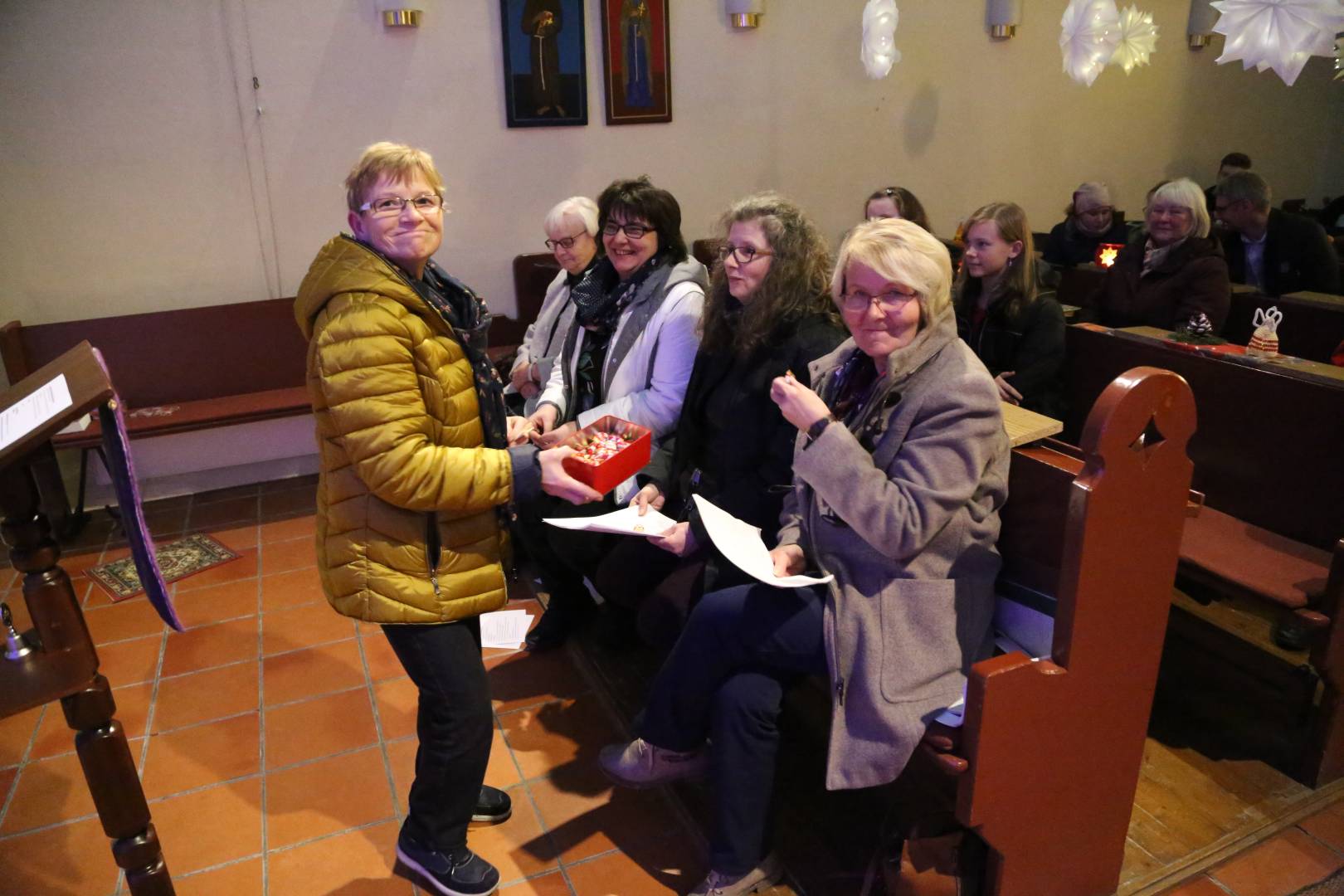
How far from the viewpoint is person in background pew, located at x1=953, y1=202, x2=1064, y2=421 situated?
331 centimetres

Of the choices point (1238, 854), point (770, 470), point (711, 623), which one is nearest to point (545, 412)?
point (770, 470)

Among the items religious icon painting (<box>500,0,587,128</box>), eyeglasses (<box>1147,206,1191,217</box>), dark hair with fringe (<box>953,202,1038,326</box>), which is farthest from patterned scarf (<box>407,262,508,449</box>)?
religious icon painting (<box>500,0,587,128</box>)

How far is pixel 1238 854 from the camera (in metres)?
2.28

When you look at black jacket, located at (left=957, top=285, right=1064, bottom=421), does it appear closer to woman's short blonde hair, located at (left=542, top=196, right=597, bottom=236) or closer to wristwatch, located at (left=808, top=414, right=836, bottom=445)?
woman's short blonde hair, located at (left=542, top=196, right=597, bottom=236)

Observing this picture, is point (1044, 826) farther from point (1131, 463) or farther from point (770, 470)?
point (770, 470)

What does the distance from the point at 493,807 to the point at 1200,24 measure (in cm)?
792

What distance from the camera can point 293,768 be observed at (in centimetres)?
271

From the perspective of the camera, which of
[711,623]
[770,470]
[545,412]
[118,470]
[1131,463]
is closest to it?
[118,470]

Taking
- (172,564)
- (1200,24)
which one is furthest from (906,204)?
(1200,24)

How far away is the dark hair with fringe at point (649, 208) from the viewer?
2.93 metres

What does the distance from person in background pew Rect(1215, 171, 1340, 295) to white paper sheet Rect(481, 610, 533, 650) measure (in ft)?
14.0

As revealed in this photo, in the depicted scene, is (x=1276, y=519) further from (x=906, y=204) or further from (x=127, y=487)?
(x=127, y=487)

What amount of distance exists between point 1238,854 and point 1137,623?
0.84 metres

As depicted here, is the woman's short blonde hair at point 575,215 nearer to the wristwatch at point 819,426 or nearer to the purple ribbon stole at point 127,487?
the wristwatch at point 819,426
